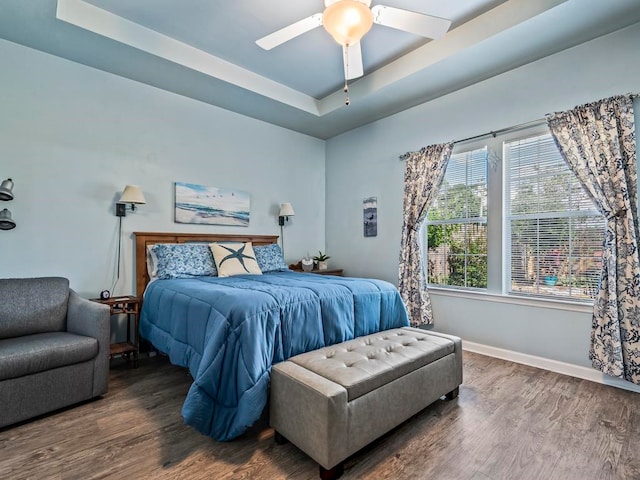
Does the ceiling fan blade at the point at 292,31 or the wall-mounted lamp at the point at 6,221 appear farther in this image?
the wall-mounted lamp at the point at 6,221

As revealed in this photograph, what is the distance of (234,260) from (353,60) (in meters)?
2.19

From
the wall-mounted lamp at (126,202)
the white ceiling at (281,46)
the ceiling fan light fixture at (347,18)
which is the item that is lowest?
the wall-mounted lamp at (126,202)

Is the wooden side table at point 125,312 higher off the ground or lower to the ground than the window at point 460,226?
lower

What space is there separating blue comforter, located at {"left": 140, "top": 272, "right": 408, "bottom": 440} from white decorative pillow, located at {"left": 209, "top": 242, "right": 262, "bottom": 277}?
0.65m

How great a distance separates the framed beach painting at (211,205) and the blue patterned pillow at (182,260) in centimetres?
47

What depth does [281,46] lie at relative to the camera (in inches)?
122

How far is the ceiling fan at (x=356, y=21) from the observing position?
1.94 meters

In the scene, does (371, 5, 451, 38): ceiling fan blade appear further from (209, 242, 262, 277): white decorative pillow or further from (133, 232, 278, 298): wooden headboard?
(133, 232, 278, 298): wooden headboard

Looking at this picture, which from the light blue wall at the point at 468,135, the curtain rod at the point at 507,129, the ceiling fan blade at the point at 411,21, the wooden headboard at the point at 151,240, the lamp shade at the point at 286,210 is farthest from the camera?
the lamp shade at the point at 286,210

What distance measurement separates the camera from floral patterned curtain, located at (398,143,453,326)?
375 cm

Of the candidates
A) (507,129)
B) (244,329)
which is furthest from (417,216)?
(244,329)

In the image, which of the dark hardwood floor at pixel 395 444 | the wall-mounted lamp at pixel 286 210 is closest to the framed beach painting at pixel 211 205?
the wall-mounted lamp at pixel 286 210

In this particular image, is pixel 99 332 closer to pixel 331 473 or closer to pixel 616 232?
pixel 331 473

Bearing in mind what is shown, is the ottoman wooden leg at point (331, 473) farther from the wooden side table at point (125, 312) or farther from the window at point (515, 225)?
the window at point (515, 225)
